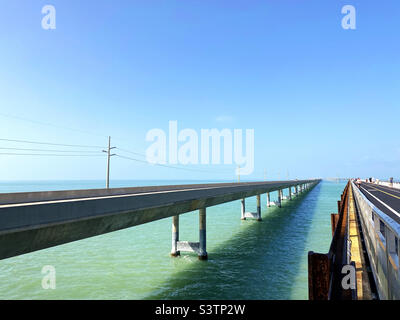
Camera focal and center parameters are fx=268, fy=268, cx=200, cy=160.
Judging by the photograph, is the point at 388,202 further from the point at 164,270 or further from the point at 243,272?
the point at 164,270

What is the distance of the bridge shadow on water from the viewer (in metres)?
12.8

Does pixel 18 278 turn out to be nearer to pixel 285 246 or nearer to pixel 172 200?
pixel 172 200

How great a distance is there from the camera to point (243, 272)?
15.8 meters

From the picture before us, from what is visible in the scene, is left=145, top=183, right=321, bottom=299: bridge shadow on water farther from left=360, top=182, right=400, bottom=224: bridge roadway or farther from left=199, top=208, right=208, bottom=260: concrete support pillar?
left=360, top=182, right=400, bottom=224: bridge roadway

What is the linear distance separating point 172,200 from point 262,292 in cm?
623

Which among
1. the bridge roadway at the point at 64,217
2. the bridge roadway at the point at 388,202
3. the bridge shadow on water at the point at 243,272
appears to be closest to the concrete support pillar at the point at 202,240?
the bridge shadow on water at the point at 243,272

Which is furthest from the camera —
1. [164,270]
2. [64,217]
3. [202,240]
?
[202,240]

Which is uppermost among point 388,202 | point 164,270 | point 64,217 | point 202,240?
point 64,217

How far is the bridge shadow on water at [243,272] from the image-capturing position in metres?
12.8

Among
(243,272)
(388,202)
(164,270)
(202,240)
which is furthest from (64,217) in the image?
(388,202)

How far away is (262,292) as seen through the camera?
13.0 meters

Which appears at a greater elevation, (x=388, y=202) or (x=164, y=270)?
(x=388, y=202)

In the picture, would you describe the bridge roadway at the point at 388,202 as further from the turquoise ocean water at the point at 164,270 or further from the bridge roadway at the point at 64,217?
the bridge roadway at the point at 64,217
